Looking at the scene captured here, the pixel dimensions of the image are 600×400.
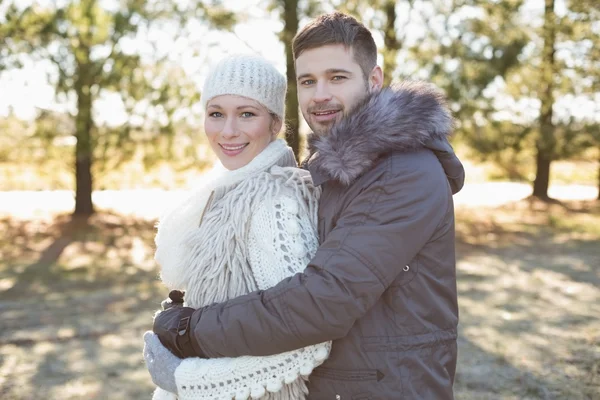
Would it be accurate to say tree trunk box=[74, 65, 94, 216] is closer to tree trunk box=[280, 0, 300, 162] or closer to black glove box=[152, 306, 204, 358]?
tree trunk box=[280, 0, 300, 162]

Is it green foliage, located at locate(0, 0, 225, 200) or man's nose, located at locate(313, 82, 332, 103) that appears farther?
green foliage, located at locate(0, 0, 225, 200)

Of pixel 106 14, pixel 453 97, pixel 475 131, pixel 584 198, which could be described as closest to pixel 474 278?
pixel 453 97

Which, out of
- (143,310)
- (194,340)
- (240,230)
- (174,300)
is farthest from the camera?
(143,310)

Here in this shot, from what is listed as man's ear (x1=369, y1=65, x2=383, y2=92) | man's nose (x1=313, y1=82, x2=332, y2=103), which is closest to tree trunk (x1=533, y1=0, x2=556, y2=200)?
man's ear (x1=369, y1=65, x2=383, y2=92)

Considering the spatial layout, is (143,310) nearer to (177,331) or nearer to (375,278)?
(177,331)

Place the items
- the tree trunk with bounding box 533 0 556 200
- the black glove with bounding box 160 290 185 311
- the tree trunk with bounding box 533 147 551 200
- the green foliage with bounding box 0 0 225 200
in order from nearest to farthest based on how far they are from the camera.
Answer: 1. the black glove with bounding box 160 290 185 311
2. the green foliage with bounding box 0 0 225 200
3. the tree trunk with bounding box 533 0 556 200
4. the tree trunk with bounding box 533 147 551 200

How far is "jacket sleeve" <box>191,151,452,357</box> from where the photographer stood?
175cm

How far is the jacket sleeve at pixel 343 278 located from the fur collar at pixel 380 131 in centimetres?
6

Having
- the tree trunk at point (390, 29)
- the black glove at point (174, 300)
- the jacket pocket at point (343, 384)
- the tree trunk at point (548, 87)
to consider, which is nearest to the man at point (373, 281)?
the jacket pocket at point (343, 384)

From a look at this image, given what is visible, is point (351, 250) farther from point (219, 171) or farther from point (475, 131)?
point (475, 131)

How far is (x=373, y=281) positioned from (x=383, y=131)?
47cm

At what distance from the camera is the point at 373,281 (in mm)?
1770

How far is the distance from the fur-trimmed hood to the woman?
0.21 metres

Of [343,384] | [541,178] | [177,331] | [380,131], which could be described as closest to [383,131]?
[380,131]
